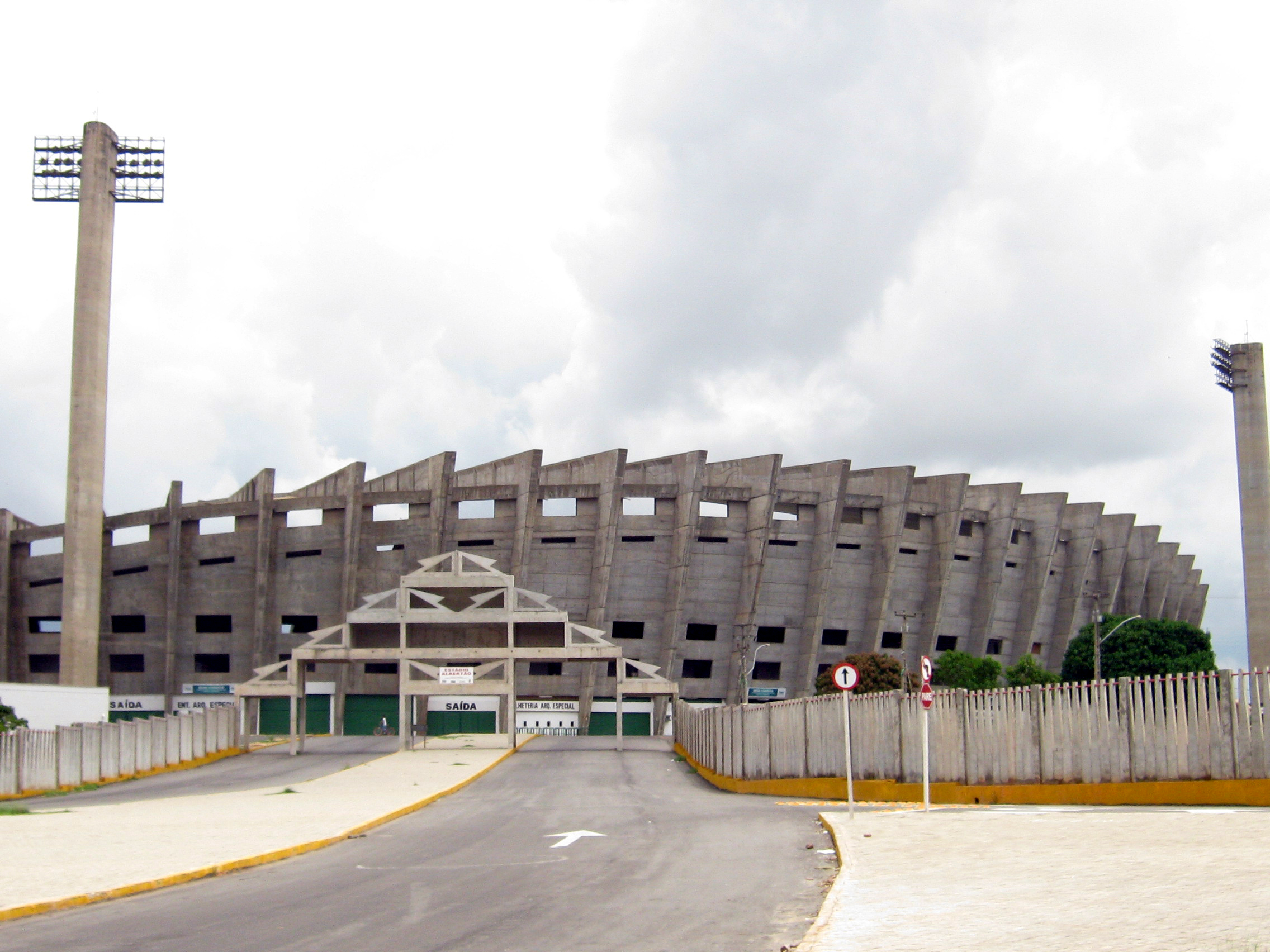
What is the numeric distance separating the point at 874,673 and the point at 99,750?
4757cm

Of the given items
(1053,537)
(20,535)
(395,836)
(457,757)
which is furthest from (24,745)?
(1053,537)

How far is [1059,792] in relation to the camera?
20359 mm

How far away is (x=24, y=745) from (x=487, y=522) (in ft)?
140

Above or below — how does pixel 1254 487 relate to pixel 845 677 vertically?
above

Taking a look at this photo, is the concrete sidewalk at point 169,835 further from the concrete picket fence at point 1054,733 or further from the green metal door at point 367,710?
the green metal door at point 367,710

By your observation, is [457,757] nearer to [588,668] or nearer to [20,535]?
[588,668]

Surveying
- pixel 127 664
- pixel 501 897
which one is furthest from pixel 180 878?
pixel 127 664

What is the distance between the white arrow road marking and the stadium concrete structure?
5279cm

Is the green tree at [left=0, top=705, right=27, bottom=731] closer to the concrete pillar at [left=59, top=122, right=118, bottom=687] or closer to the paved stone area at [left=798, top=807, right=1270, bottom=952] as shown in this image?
the concrete pillar at [left=59, top=122, right=118, bottom=687]

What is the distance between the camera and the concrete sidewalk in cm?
1270

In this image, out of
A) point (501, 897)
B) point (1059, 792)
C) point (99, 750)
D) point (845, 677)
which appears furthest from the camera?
point (99, 750)

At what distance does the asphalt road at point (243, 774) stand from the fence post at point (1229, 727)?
24.2m

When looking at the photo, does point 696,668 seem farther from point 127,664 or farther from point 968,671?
point 127,664

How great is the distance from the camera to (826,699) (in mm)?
26047
